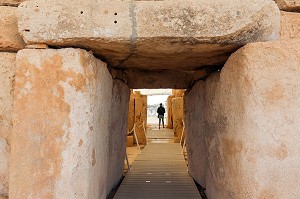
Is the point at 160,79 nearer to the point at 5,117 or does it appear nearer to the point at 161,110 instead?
the point at 5,117

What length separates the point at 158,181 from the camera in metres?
3.51

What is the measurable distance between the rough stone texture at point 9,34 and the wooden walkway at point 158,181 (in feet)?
6.03

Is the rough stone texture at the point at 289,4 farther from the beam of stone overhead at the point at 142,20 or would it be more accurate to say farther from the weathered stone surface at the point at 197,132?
the weathered stone surface at the point at 197,132

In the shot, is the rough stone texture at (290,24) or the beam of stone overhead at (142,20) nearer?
the beam of stone overhead at (142,20)

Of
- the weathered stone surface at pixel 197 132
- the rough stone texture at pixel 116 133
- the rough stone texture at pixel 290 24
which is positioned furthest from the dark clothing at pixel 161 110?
the rough stone texture at pixel 290 24

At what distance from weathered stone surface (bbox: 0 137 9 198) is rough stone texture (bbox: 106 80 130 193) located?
1.12 meters

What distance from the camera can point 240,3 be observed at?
1538 millimetres

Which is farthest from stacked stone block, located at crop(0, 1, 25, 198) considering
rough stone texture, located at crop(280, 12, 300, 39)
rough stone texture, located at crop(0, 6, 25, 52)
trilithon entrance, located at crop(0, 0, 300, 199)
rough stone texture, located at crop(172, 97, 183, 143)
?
rough stone texture, located at crop(172, 97, 183, 143)

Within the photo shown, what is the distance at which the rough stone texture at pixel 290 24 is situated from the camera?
1.89 meters

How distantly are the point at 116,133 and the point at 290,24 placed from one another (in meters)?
2.07

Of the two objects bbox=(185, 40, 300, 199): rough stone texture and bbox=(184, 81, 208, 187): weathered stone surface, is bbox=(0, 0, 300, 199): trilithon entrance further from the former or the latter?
bbox=(184, 81, 208, 187): weathered stone surface

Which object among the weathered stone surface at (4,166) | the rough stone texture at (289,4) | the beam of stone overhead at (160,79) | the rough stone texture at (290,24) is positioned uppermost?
the rough stone texture at (289,4)

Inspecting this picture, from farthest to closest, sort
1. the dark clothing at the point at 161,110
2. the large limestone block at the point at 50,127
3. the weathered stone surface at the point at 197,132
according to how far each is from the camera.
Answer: the dark clothing at the point at 161,110, the weathered stone surface at the point at 197,132, the large limestone block at the point at 50,127

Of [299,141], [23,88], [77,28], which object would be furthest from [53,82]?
[299,141]
